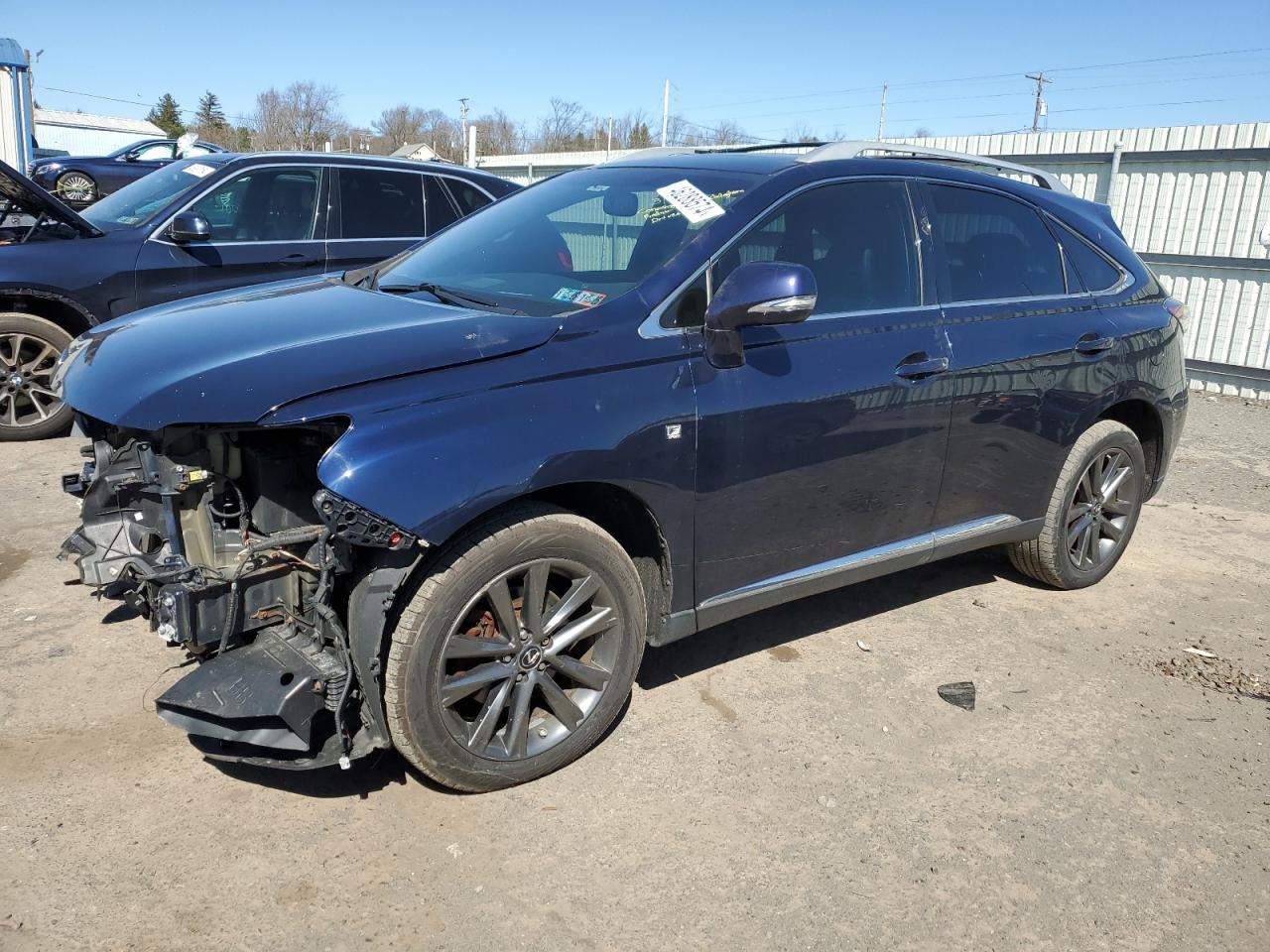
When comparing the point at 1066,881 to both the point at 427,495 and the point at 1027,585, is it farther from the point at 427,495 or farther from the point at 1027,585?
the point at 1027,585

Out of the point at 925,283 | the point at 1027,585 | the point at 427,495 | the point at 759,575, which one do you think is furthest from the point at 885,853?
the point at 1027,585

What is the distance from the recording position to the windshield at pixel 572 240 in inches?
135

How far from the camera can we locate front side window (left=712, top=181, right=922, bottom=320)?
3617 mm

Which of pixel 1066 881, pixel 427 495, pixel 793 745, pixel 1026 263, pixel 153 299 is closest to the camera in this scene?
pixel 427 495

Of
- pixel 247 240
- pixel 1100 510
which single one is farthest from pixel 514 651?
pixel 247 240

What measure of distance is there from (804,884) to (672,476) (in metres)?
1.26

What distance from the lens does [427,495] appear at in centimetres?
267

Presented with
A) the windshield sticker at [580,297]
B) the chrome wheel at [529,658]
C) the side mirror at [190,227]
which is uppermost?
the side mirror at [190,227]

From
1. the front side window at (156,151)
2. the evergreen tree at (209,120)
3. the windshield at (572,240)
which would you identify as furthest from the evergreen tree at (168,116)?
the windshield at (572,240)

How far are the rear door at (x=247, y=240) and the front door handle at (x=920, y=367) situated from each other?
184 inches

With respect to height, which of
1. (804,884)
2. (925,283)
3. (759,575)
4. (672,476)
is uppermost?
(925,283)

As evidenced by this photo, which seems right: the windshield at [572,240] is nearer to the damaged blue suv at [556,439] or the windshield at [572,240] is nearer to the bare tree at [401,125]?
the damaged blue suv at [556,439]

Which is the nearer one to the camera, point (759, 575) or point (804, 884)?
point (804, 884)

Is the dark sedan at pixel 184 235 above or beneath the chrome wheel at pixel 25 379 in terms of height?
above
